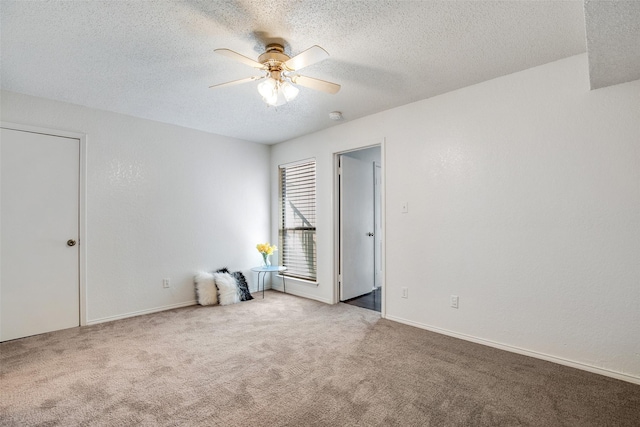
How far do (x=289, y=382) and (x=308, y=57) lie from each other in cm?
228

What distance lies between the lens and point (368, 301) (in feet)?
14.9

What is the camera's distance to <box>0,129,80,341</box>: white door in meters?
3.11

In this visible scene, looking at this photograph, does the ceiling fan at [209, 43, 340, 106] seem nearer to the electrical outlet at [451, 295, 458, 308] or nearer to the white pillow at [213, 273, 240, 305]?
the electrical outlet at [451, 295, 458, 308]

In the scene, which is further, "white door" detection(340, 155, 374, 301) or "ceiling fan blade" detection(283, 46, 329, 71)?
"white door" detection(340, 155, 374, 301)

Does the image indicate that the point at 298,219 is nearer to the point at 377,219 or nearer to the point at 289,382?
the point at 377,219

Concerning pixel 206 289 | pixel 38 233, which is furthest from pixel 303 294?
pixel 38 233

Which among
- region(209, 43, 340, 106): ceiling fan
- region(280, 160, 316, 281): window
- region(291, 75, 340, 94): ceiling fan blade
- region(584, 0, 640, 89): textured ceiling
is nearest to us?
region(584, 0, 640, 89): textured ceiling

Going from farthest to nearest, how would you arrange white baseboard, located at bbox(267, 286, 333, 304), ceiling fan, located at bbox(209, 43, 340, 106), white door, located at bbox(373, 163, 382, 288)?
white door, located at bbox(373, 163, 382, 288)
white baseboard, located at bbox(267, 286, 333, 304)
ceiling fan, located at bbox(209, 43, 340, 106)

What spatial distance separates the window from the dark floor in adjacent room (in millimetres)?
688

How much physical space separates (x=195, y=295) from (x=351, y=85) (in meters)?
3.46

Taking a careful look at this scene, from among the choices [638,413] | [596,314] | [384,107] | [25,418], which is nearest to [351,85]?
[384,107]

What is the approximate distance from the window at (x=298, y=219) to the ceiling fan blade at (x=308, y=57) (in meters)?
2.52

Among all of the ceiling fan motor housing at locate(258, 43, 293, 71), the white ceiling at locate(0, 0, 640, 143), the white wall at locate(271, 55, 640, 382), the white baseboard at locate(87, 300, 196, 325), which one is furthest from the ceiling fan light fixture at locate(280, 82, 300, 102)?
the white baseboard at locate(87, 300, 196, 325)

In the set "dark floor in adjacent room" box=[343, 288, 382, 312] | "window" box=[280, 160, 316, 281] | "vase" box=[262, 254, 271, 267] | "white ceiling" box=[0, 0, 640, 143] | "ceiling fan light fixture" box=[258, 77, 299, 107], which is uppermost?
"white ceiling" box=[0, 0, 640, 143]
